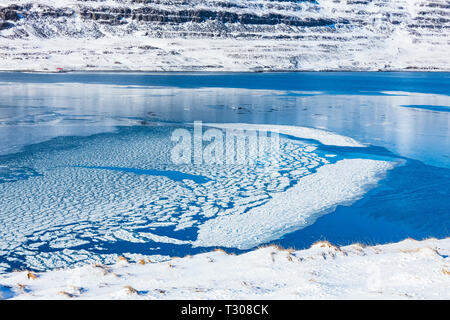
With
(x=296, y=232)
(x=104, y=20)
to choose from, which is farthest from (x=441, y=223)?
(x=104, y=20)

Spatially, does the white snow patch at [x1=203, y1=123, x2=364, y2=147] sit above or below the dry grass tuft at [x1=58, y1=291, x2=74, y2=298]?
below

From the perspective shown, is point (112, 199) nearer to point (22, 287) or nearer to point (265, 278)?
point (22, 287)

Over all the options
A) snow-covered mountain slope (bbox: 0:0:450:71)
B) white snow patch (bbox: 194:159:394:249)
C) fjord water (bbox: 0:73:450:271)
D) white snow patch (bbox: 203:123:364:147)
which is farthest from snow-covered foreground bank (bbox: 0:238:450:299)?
snow-covered mountain slope (bbox: 0:0:450:71)

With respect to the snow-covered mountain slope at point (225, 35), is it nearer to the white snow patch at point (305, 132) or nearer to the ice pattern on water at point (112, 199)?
the white snow patch at point (305, 132)

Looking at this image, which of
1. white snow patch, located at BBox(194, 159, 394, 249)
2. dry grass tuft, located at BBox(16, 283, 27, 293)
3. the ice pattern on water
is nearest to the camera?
dry grass tuft, located at BBox(16, 283, 27, 293)

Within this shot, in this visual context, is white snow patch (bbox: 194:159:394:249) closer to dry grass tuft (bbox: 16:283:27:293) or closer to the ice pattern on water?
the ice pattern on water

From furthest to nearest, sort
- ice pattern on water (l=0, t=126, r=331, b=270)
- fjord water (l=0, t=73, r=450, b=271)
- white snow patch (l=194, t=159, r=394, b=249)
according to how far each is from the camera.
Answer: white snow patch (l=194, t=159, r=394, b=249) < fjord water (l=0, t=73, r=450, b=271) < ice pattern on water (l=0, t=126, r=331, b=270)

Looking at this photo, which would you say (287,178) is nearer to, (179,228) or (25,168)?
(179,228)
